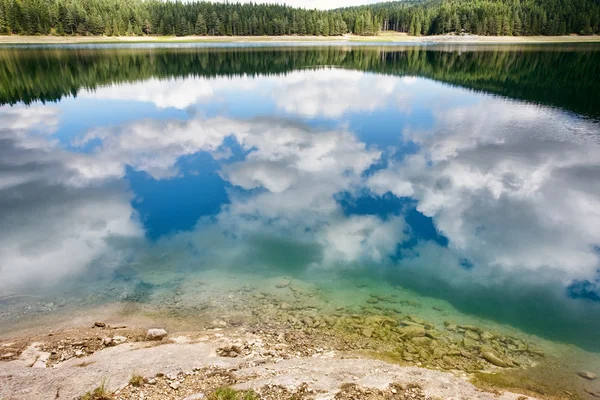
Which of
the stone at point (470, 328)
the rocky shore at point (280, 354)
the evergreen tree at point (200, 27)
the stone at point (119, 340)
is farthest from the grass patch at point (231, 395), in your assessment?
the evergreen tree at point (200, 27)

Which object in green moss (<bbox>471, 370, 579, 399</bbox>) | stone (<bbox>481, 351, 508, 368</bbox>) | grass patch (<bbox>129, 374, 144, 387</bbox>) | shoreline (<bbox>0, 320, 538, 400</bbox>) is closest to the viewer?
shoreline (<bbox>0, 320, 538, 400</bbox>)

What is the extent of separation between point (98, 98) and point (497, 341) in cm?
4290

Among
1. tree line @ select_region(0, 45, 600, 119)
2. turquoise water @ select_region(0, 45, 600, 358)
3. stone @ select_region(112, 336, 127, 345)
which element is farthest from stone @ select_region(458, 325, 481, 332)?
tree line @ select_region(0, 45, 600, 119)

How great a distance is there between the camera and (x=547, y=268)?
1213 cm

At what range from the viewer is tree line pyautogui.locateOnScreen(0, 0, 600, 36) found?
12625 centimetres

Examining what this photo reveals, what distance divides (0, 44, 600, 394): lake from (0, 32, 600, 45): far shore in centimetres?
10880

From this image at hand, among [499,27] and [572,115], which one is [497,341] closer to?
Result: [572,115]

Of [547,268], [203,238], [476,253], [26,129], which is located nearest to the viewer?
[547,268]

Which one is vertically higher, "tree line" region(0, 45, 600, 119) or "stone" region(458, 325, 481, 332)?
"tree line" region(0, 45, 600, 119)

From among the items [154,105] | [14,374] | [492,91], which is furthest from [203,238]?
[492,91]

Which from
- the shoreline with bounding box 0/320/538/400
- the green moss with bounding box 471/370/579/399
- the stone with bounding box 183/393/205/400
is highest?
the stone with bounding box 183/393/205/400

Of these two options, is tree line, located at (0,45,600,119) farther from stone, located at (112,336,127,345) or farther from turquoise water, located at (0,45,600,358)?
stone, located at (112,336,127,345)

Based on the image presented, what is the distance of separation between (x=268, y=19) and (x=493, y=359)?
575 ft

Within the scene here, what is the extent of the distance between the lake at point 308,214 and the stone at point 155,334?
0.93 meters
